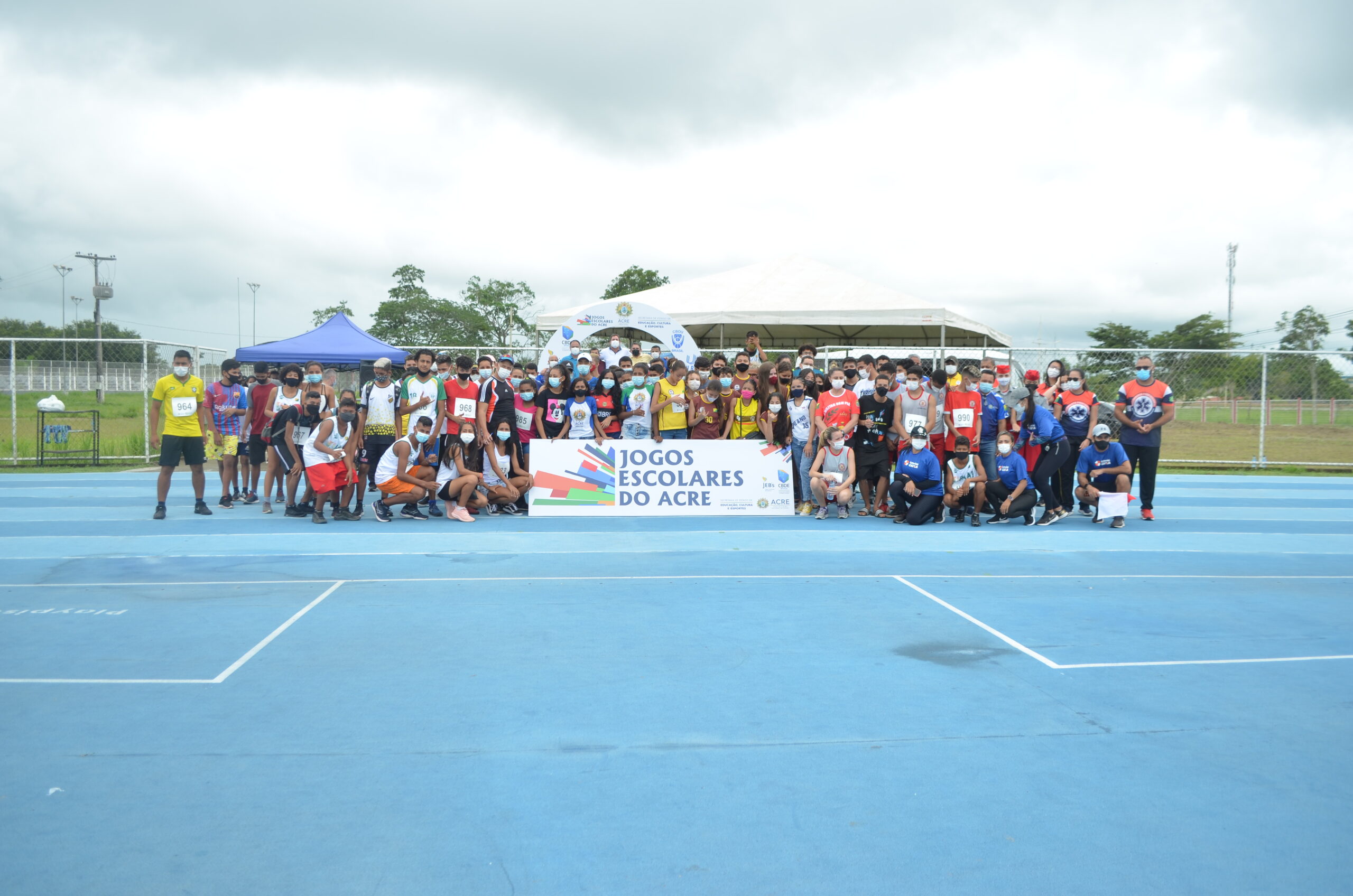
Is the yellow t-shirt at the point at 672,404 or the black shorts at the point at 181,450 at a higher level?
the yellow t-shirt at the point at 672,404

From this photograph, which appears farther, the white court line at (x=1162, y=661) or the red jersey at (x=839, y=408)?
the red jersey at (x=839, y=408)

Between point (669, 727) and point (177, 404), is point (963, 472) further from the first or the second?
point (177, 404)

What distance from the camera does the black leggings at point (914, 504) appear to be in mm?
11695

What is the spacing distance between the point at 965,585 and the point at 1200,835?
4.53 metres

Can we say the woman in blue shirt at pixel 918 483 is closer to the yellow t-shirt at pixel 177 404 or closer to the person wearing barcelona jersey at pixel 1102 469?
the person wearing barcelona jersey at pixel 1102 469

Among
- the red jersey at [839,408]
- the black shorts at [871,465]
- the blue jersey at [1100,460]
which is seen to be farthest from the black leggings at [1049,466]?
Answer: the red jersey at [839,408]

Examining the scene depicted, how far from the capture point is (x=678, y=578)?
8133mm

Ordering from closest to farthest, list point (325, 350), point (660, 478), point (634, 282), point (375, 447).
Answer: point (375, 447) → point (660, 478) → point (325, 350) → point (634, 282)

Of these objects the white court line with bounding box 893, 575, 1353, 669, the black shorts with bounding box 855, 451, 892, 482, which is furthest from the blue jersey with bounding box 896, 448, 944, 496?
the white court line with bounding box 893, 575, 1353, 669

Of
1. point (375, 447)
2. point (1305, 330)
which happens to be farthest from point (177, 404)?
point (1305, 330)

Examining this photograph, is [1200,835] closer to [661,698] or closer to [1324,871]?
[1324,871]

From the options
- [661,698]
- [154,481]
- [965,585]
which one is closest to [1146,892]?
[661,698]

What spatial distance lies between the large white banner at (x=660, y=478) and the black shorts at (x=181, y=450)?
14.1 feet

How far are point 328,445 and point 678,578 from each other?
18.2 feet
